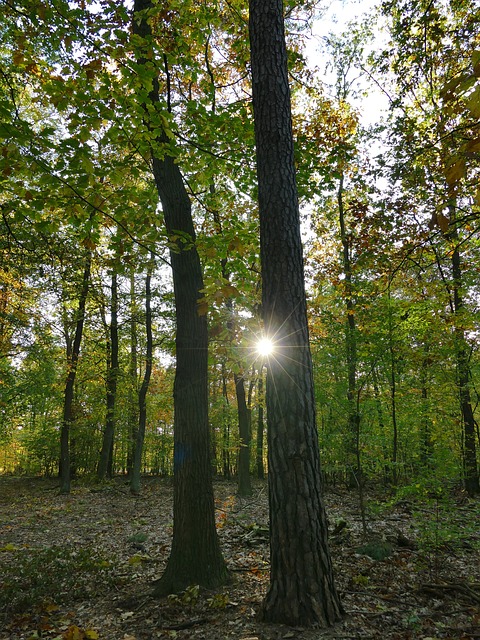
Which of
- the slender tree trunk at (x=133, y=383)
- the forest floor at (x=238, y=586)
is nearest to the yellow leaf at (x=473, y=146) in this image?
the forest floor at (x=238, y=586)

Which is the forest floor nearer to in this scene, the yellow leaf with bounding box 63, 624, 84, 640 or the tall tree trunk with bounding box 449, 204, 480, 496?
the yellow leaf with bounding box 63, 624, 84, 640

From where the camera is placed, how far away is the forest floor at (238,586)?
3.22 metres

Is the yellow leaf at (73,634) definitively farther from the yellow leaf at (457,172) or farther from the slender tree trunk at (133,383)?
the slender tree trunk at (133,383)

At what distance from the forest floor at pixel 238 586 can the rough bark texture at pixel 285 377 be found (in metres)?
0.28

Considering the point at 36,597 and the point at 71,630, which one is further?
the point at 36,597

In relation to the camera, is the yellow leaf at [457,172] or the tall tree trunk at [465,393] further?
the tall tree trunk at [465,393]

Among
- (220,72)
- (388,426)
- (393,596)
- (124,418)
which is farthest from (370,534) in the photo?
(124,418)

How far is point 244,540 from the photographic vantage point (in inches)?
253

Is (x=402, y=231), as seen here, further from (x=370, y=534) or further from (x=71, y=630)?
(x=71, y=630)

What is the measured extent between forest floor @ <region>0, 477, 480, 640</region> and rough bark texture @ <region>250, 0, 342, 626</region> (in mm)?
278

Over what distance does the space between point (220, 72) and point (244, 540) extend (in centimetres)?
990

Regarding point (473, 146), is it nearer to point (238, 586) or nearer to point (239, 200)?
point (238, 586)

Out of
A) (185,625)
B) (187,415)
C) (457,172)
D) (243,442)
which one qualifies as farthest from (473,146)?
(243,442)

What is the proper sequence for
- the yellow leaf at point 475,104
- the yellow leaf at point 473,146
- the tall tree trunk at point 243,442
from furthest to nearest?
1. the tall tree trunk at point 243,442
2. the yellow leaf at point 473,146
3. the yellow leaf at point 475,104
